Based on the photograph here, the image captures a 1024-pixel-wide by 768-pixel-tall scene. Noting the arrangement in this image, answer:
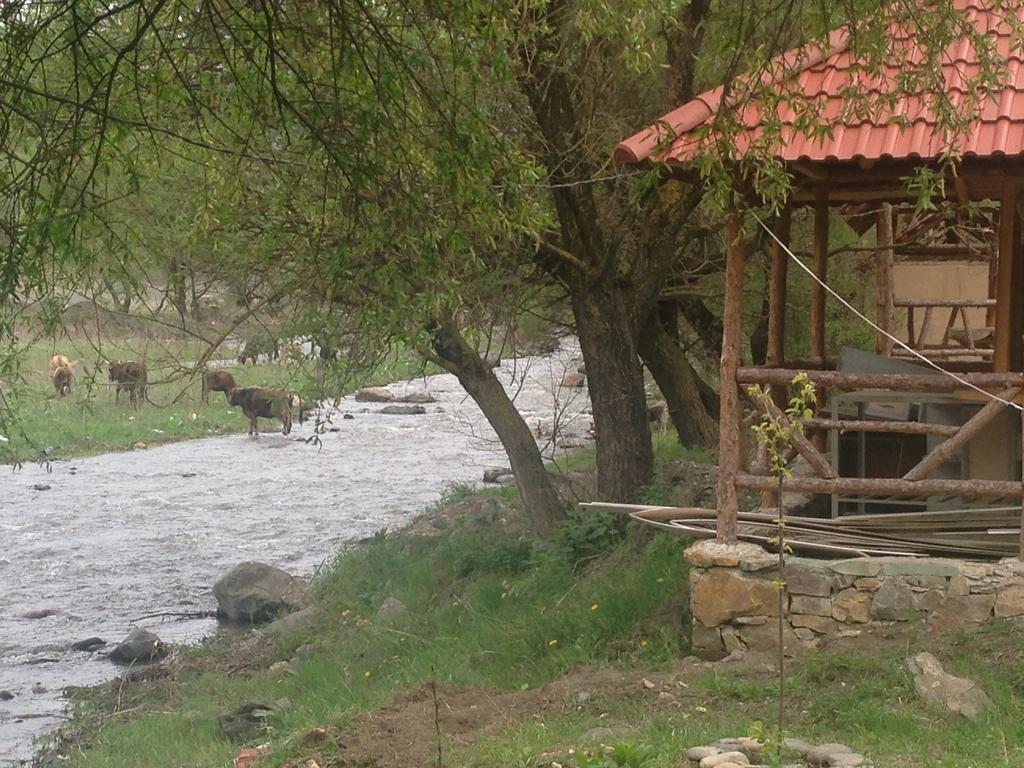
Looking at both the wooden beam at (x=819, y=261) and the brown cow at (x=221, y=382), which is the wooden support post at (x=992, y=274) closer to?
the wooden beam at (x=819, y=261)

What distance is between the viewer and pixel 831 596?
7.93 meters

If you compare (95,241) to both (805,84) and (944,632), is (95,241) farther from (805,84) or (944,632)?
(944,632)

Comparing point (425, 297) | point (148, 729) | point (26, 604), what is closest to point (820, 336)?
point (425, 297)

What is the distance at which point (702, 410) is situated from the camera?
48.8 ft

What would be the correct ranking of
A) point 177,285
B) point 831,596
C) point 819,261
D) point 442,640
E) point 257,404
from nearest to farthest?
point 831,596, point 819,261, point 177,285, point 442,640, point 257,404

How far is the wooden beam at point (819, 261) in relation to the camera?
9.16 meters

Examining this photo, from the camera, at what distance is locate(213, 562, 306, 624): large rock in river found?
1427cm

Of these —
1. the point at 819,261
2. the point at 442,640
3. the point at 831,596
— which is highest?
the point at 819,261

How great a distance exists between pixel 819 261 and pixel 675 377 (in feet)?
16.4

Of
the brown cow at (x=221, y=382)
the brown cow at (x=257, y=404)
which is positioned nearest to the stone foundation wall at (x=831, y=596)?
the brown cow at (x=257, y=404)

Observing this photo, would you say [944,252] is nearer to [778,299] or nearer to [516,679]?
[778,299]

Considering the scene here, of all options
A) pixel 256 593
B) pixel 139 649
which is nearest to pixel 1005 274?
pixel 139 649

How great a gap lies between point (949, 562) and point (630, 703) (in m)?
2.04

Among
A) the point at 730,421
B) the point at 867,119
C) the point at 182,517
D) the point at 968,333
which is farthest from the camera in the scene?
the point at 182,517
